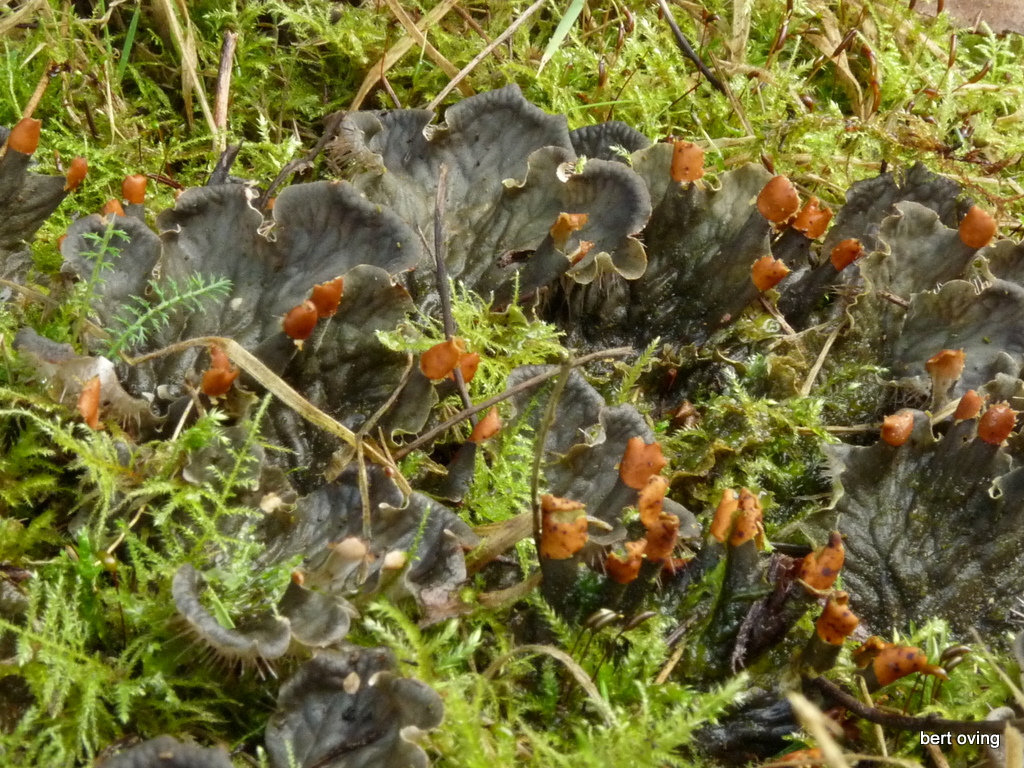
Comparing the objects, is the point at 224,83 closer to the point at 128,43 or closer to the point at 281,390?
the point at 128,43

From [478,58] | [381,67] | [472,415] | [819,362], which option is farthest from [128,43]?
[819,362]

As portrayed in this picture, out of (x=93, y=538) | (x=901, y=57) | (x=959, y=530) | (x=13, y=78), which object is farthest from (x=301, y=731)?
(x=901, y=57)

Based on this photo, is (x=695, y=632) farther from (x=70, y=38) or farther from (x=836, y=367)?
(x=70, y=38)

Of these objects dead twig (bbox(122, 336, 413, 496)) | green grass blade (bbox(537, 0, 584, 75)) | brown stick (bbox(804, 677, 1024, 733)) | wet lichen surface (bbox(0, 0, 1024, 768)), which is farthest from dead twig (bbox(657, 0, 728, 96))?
brown stick (bbox(804, 677, 1024, 733))

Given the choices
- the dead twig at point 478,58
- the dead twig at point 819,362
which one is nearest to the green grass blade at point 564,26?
the dead twig at point 478,58

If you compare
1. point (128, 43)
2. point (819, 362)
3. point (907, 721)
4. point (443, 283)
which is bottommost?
point (907, 721)

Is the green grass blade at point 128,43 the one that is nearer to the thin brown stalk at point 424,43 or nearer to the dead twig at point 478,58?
the thin brown stalk at point 424,43

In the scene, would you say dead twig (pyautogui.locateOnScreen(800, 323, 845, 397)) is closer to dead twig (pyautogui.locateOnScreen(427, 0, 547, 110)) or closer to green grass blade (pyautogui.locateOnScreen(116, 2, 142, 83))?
dead twig (pyautogui.locateOnScreen(427, 0, 547, 110))

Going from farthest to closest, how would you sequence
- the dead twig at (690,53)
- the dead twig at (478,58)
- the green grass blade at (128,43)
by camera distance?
the dead twig at (690,53)
the dead twig at (478,58)
the green grass blade at (128,43)
